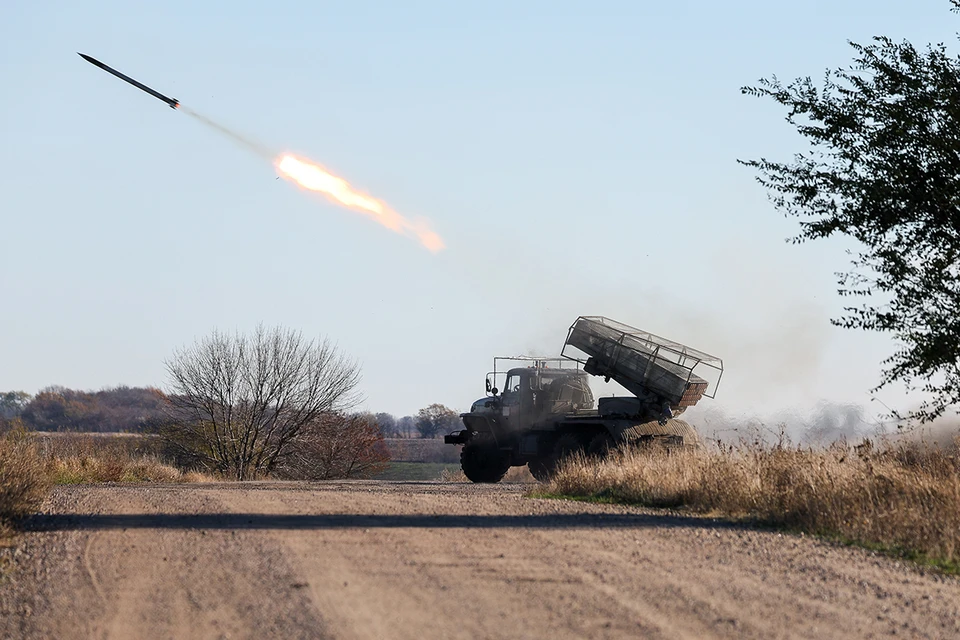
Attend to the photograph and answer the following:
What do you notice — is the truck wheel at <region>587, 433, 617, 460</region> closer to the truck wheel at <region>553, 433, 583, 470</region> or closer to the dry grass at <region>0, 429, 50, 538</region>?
the truck wheel at <region>553, 433, 583, 470</region>

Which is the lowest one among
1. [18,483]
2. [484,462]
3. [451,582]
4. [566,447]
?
[451,582]

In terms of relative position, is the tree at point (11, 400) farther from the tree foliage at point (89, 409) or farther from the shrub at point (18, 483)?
the shrub at point (18, 483)

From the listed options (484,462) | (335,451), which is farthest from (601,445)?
(335,451)

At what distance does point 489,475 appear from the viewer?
31.3 meters

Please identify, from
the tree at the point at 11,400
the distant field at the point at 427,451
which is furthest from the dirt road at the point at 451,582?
the tree at the point at 11,400

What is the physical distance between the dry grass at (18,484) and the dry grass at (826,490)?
8.93 meters

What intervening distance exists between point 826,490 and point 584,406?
1639cm

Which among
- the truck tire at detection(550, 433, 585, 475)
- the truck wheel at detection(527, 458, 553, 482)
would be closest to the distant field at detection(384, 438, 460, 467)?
the truck wheel at detection(527, 458, 553, 482)

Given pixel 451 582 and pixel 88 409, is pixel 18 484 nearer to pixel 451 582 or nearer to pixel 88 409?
pixel 451 582

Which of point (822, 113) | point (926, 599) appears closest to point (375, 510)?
point (926, 599)

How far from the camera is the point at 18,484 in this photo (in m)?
14.9

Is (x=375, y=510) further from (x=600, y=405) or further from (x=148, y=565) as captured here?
(x=600, y=405)

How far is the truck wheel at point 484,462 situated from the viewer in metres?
31.1

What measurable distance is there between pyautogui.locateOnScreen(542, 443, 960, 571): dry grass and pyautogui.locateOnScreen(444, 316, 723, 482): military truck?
301 inches
